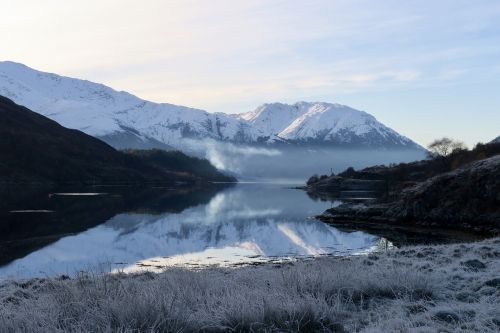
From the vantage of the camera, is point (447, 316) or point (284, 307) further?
point (447, 316)

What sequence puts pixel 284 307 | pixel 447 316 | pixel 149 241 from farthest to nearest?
pixel 149 241 < pixel 447 316 < pixel 284 307

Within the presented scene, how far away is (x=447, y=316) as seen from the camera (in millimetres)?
8031

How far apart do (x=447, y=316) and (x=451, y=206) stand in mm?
47862

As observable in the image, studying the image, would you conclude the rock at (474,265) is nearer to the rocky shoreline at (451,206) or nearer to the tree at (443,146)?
the rocky shoreline at (451,206)

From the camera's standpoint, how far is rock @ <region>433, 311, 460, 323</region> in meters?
7.92

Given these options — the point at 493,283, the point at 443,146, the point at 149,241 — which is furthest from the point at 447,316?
the point at 443,146

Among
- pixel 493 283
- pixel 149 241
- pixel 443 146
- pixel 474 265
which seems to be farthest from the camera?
pixel 443 146

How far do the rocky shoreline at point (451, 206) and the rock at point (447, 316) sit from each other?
37.8 meters

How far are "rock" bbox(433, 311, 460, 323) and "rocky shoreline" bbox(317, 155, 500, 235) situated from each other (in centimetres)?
3784

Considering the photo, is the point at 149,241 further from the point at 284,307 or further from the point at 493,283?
the point at 284,307

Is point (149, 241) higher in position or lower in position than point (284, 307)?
lower

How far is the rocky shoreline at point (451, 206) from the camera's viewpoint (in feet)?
157

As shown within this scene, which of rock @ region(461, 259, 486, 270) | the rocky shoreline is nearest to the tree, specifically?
the rocky shoreline

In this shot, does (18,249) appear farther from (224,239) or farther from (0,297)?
(0,297)
